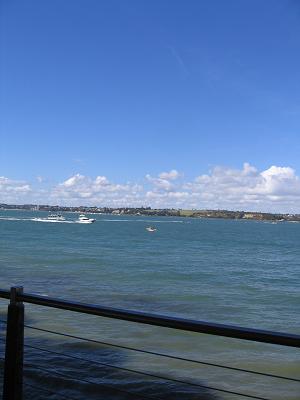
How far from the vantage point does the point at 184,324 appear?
8.80ft

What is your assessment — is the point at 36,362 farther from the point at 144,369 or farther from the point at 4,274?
the point at 4,274

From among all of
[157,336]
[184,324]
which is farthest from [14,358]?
[157,336]

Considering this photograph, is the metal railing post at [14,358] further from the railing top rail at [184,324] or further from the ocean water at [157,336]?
the ocean water at [157,336]

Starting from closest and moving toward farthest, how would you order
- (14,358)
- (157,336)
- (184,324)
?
1. (184,324)
2. (14,358)
3. (157,336)

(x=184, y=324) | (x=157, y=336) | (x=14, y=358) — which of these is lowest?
(x=157, y=336)

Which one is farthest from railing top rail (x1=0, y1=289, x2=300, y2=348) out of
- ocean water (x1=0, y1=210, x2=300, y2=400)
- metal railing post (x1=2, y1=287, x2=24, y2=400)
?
ocean water (x1=0, y1=210, x2=300, y2=400)

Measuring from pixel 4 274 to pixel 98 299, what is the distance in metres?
10.5

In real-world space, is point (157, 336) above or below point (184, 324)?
below

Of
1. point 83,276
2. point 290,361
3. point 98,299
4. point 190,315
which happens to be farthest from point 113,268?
point 290,361

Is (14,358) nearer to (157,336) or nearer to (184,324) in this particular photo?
(184,324)

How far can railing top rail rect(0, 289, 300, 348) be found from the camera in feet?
7.66

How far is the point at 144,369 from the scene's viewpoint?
414 inches

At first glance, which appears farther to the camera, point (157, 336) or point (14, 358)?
point (157, 336)

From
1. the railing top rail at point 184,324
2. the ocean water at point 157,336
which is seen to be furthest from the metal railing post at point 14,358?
the ocean water at point 157,336
